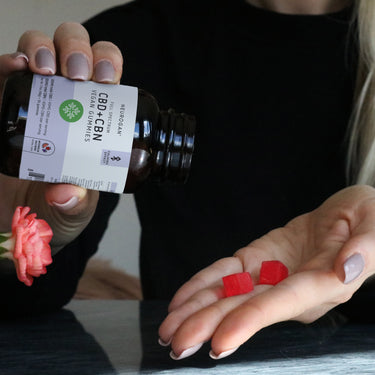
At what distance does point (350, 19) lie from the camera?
134 cm

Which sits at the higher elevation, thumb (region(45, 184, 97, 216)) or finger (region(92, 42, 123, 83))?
finger (region(92, 42, 123, 83))

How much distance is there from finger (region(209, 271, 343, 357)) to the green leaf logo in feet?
0.84

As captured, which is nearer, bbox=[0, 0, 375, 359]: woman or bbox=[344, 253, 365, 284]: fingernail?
bbox=[344, 253, 365, 284]: fingernail

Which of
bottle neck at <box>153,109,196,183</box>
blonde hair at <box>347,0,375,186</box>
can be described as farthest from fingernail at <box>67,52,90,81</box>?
blonde hair at <box>347,0,375,186</box>

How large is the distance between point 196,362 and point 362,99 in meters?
0.80

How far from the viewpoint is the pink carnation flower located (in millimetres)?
576

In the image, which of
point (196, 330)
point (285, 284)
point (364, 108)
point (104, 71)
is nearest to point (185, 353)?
point (196, 330)

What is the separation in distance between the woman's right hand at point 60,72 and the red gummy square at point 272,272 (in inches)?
9.5

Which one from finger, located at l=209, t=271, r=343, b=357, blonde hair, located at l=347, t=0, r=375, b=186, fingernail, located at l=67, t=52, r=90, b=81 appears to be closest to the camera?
finger, located at l=209, t=271, r=343, b=357

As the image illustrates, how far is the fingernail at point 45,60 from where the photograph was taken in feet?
2.27

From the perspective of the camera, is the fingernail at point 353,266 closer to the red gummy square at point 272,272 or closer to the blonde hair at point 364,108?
the red gummy square at point 272,272

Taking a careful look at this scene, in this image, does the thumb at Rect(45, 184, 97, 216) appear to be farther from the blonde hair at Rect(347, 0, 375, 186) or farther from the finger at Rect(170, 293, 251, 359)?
the blonde hair at Rect(347, 0, 375, 186)

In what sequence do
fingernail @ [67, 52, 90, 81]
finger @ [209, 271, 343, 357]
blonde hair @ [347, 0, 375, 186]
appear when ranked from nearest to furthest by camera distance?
finger @ [209, 271, 343, 357], fingernail @ [67, 52, 90, 81], blonde hair @ [347, 0, 375, 186]

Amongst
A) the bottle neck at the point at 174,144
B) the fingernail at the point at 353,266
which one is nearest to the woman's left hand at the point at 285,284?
the fingernail at the point at 353,266
